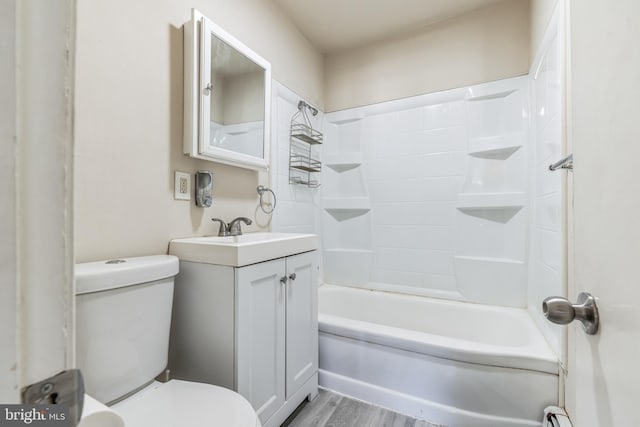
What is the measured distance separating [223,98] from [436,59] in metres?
1.66

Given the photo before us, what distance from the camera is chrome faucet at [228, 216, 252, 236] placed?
5.18 feet

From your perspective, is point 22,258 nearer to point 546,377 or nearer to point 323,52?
point 546,377

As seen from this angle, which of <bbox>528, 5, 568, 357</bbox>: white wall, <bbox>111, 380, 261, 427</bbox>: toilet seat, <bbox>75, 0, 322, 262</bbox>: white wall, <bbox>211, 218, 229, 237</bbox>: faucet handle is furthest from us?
<bbox>211, 218, 229, 237</bbox>: faucet handle

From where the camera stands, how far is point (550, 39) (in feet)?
4.82

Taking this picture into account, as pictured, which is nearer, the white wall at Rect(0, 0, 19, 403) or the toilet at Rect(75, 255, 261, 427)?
the white wall at Rect(0, 0, 19, 403)

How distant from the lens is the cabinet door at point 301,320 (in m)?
1.42

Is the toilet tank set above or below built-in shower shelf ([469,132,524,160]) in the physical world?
below

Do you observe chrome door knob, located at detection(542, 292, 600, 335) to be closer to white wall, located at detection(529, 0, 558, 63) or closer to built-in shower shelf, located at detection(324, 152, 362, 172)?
white wall, located at detection(529, 0, 558, 63)

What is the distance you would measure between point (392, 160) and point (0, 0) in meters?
2.33

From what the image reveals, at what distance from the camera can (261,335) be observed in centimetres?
123

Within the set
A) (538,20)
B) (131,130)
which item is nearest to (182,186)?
(131,130)

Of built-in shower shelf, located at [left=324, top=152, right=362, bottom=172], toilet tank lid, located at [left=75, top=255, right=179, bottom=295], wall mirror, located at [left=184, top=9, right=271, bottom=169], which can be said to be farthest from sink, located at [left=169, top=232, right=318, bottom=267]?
built-in shower shelf, located at [left=324, top=152, right=362, bottom=172]

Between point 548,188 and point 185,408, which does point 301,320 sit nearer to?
point 185,408

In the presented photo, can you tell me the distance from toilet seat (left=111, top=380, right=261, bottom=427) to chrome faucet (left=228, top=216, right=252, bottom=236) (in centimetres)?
77
